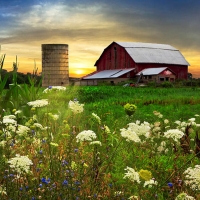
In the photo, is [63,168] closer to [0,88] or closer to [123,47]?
[0,88]

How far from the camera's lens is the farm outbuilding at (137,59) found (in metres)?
50.5

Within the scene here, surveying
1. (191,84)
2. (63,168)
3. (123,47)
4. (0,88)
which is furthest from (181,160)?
(123,47)

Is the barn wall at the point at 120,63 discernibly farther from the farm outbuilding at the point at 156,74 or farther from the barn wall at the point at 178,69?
the farm outbuilding at the point at 156,74

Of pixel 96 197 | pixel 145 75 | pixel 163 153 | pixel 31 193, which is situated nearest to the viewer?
pixel 96 197

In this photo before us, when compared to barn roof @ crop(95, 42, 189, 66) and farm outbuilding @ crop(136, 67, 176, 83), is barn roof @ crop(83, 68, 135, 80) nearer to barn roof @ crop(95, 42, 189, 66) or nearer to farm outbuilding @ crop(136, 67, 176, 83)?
farm outbuilding @ crop(136, 67, 176, 83)

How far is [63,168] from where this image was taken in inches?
147

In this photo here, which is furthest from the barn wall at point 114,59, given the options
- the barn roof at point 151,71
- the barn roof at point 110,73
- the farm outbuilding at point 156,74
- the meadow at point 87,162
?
the meadow at point 87,162

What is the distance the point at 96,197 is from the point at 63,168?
0.60 m

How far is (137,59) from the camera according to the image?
166ft

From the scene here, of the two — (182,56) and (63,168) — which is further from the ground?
(182,56)

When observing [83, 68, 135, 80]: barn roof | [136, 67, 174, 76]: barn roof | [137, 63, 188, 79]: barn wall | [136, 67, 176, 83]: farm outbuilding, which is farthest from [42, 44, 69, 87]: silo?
[137, 63, 188, 79]: barn wall

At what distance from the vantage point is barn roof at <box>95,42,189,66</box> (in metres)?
51.3

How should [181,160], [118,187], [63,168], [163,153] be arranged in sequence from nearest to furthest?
[63,168], [118,187], [181,160], [163,153]

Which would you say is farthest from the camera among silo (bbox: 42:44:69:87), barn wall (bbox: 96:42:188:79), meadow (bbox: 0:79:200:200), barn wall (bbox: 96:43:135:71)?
barn wall (bbox: 96:43:135:71)
